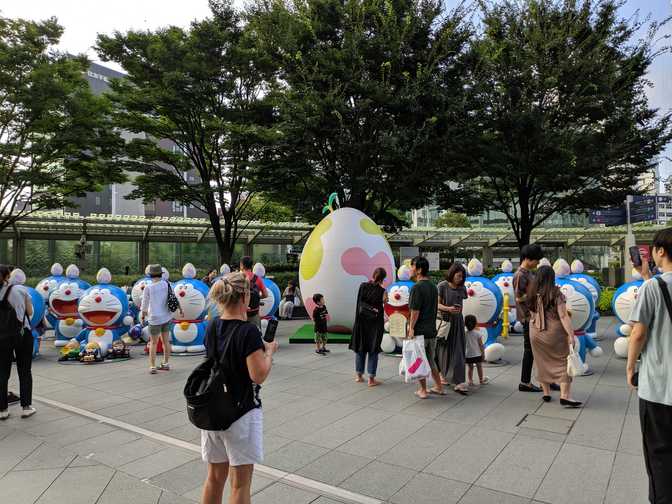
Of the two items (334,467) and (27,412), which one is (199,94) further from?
(334,467)

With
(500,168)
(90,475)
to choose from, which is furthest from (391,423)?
(500,168)

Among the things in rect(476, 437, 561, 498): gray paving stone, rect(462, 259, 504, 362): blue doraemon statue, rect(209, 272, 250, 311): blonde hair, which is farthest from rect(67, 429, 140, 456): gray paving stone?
rect(462, 259, 504, 362): blue doraemon statue

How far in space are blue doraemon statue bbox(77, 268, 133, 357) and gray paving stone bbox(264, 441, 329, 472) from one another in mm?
6104

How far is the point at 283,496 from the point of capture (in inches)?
137

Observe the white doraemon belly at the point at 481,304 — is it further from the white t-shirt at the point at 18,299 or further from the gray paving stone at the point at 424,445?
the white t-shirt at the point at 18,299

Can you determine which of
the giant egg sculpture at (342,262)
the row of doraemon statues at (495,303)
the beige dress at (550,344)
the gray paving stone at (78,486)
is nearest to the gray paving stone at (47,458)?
the gray paving stone at (78,486)

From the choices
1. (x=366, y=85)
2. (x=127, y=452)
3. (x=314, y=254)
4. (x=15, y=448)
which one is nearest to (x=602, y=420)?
(x=127, y=452)

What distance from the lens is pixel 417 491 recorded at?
3.52 m

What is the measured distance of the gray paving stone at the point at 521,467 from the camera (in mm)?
3572

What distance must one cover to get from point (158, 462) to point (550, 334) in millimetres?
4435

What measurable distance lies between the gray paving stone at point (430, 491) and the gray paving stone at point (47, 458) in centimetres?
295

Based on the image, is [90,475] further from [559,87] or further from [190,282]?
[559,87]

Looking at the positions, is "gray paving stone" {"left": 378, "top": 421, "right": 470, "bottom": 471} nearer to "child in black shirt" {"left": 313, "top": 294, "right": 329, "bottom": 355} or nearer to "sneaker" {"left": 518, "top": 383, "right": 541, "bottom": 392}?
"sneaker" {"left": 518, "top": 383, "right": 541, "bottom": 392}

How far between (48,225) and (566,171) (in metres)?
25.2
